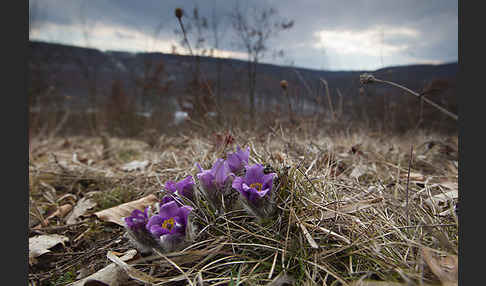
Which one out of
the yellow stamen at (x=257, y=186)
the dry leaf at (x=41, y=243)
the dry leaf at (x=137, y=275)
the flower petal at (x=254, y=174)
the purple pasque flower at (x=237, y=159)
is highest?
the purple pasque flower at (x=237, y=159)

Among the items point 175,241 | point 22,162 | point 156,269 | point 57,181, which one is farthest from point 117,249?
point 57,181

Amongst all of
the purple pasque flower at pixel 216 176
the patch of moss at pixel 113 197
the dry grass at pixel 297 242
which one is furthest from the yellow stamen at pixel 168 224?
the patch of moss at pixel 113 197

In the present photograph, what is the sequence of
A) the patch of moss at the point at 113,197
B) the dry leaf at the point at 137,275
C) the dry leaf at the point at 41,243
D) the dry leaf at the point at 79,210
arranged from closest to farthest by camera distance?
1. the dry leaf at the point at 137,275
2. the dry leaf at the point at 41,243
3. the dry leaf at the point at 79,210
4. the patch of moss at the point at 113,197

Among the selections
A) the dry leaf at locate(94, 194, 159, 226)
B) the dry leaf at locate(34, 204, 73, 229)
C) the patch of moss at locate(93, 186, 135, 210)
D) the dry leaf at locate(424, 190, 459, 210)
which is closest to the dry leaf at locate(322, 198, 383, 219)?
the dry leaf at locate(424, 190, 459, 210)

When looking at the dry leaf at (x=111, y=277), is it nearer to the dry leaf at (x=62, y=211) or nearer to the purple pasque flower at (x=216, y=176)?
the purple pasque flower at (x=216, y=176)

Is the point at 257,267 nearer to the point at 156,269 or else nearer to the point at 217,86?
the point at 156,269
